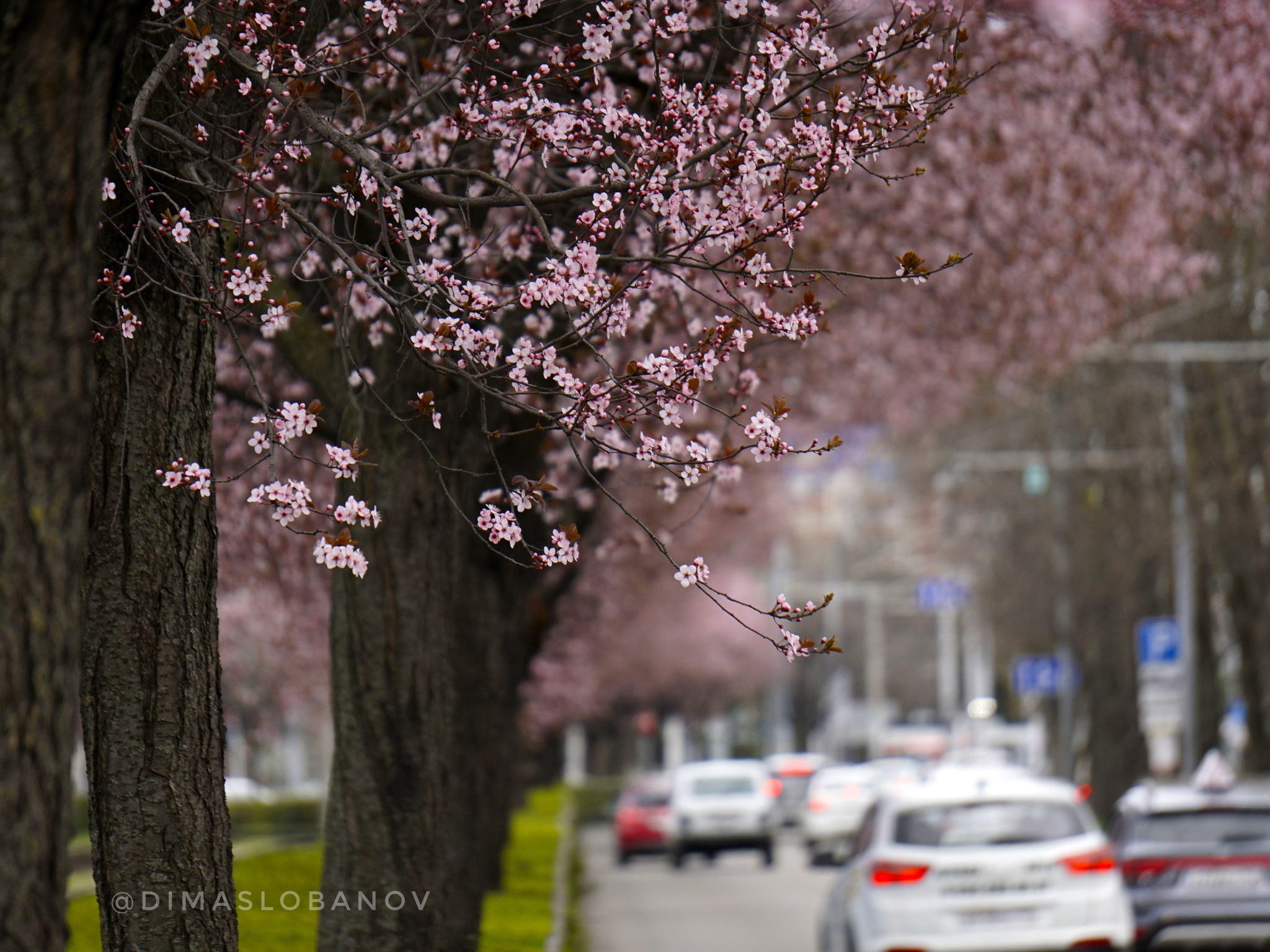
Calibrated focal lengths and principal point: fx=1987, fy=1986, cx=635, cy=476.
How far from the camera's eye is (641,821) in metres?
35.9

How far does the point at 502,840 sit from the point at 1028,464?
13887 mm

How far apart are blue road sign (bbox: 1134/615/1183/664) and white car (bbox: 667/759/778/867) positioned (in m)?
10.9

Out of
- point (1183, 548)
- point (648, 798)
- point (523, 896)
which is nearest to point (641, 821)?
point (648, 798)

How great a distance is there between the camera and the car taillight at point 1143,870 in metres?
13.1

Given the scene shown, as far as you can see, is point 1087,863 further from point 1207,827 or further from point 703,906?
point 703,906

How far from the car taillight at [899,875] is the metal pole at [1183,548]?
41.2ft

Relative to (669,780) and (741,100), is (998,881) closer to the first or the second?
(741,100)

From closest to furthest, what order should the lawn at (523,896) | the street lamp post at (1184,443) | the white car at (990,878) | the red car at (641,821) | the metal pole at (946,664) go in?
the white car at (990,878) → the lawn at (523,896) → the street lamp post at (1184,443) → the red car at (641,821) → the metal pole at (946,664)

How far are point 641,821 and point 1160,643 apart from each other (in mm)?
13586

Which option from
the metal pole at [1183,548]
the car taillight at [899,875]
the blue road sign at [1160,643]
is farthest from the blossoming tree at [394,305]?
the blue road sign at [1160,643]

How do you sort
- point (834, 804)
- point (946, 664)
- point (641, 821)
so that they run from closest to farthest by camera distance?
point (641, 821)
point (834, 804)
point (946, 664)

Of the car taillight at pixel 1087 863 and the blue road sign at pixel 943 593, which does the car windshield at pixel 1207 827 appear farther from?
the blue road sign at pixel 943 593

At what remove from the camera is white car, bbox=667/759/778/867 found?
1351 inches

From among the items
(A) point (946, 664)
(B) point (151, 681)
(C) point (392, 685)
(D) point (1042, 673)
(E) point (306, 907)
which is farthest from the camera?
(A) point (946, 664)
